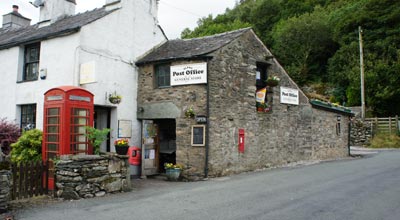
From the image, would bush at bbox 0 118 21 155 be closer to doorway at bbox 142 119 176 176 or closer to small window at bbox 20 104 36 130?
small window at bbox 20 104 36 130

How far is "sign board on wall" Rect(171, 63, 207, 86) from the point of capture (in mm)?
12914

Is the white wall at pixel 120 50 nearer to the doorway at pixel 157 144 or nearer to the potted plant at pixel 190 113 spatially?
the doorway at pixel 157 144

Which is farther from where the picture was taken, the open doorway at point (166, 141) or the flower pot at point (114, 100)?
the open doorway at point (166, 141)

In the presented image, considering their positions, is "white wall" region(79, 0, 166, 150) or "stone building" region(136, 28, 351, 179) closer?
"white wall" region(79, 0, 166, 150)

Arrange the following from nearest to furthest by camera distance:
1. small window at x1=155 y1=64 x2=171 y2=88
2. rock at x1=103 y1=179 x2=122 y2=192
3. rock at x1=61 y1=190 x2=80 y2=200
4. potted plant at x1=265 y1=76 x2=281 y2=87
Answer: rock at x1=61 y1=190 x2=80 y2=200 < rock at x1=103 y1=179 x2=122 y2=192 < small window at x1=155 y1=64 x2=171 y2=88 < potted plant at x1=265 y1=76 x2=281 y2=87

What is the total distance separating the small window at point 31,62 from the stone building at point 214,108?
13.6ft

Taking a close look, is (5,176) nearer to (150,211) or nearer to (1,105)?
(150,211)

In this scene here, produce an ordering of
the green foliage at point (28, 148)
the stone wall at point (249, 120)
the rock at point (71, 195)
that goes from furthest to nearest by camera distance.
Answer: the stone wall at point (249, 120) < the green foliage at point (28, 148) < the rock at point (71, 195)

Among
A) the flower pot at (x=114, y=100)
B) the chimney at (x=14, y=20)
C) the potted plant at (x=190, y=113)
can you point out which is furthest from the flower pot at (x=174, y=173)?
the chimney at (x=14, y=20)

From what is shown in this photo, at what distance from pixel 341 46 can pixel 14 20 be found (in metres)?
35.1

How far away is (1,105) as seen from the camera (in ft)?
49.8

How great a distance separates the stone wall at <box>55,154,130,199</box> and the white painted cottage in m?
3.39

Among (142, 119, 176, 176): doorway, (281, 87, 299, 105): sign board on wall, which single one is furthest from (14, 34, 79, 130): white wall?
(281, 87, 299, 105): sign board on wall

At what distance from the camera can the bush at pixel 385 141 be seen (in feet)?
93.7
